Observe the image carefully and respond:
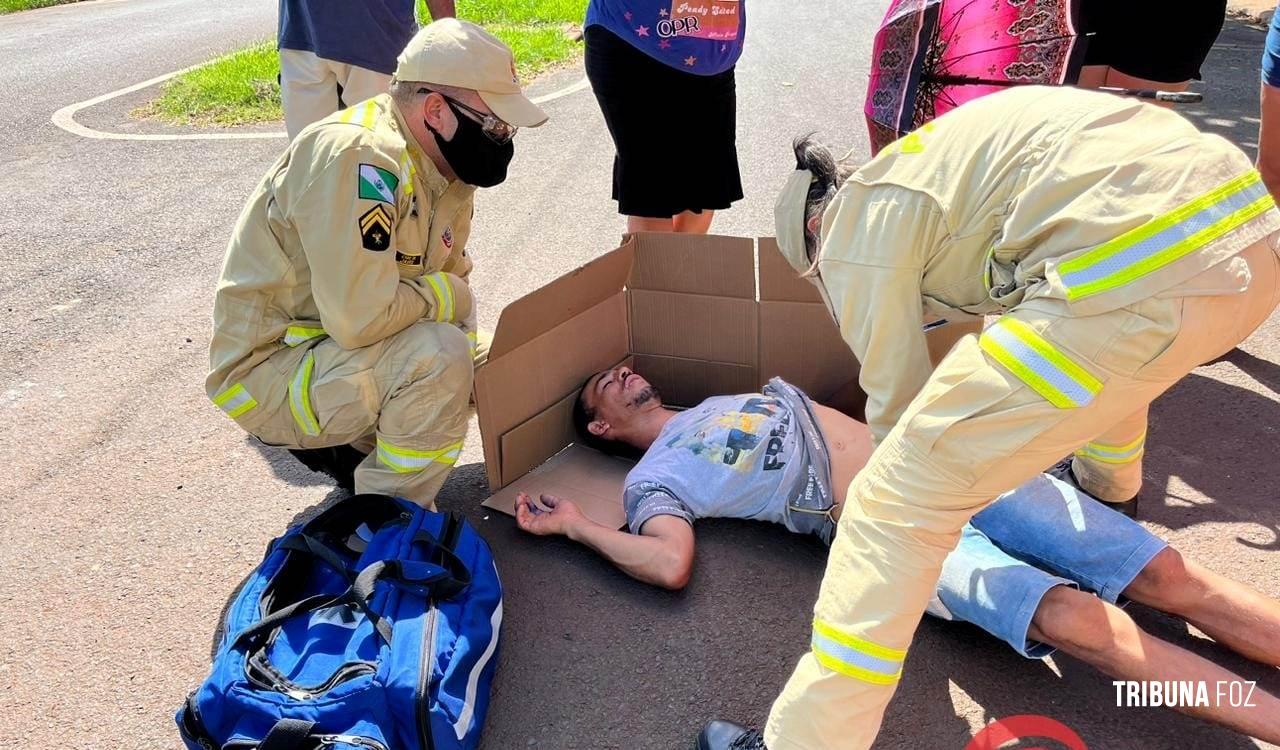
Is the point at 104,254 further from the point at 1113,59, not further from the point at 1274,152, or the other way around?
the point at 1274,152

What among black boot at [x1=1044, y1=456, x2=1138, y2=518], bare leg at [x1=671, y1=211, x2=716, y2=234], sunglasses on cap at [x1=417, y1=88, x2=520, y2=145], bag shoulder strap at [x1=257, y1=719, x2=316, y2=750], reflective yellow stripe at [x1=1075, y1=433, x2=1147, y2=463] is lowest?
black boot at [x1=1044, y1=456, x2=1138, y2=518]

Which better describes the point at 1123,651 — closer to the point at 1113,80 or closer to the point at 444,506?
the point at 444,506

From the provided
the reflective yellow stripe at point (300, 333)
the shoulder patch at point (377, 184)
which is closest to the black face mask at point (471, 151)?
the shoulder patch at point (377, 184)

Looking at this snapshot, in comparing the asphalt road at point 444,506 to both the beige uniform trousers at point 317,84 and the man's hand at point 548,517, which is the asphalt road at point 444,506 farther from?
the beige uniform trousers at point 317,84

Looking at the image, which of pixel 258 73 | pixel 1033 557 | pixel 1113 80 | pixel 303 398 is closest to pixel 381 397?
pixel 303 398

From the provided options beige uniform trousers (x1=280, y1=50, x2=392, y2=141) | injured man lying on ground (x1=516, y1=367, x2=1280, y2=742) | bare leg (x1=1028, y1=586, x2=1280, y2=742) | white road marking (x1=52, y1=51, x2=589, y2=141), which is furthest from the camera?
white road marking (x1=52, y1=51, x2=589, y2=141)

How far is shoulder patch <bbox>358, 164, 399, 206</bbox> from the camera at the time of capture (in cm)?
247

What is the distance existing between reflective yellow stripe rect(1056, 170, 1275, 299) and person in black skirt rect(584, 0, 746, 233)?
2080 millimetres

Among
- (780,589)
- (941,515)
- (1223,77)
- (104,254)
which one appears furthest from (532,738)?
(1223,77)

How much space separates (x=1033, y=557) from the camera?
7.69 feet

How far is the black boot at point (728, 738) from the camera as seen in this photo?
A: 6.68 ft

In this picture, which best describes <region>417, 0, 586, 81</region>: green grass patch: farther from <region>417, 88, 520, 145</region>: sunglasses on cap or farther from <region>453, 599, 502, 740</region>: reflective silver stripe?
<region>453, 599, 502, 740</region>: reflective silver stripe

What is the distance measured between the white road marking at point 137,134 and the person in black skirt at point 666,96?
4.14 m

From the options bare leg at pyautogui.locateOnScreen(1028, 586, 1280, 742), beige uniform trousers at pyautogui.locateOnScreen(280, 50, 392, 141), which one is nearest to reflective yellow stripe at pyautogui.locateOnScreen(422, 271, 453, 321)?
beige uniform trousers at pyautogui.locateOnScreen(280, 50, 392, 141)
